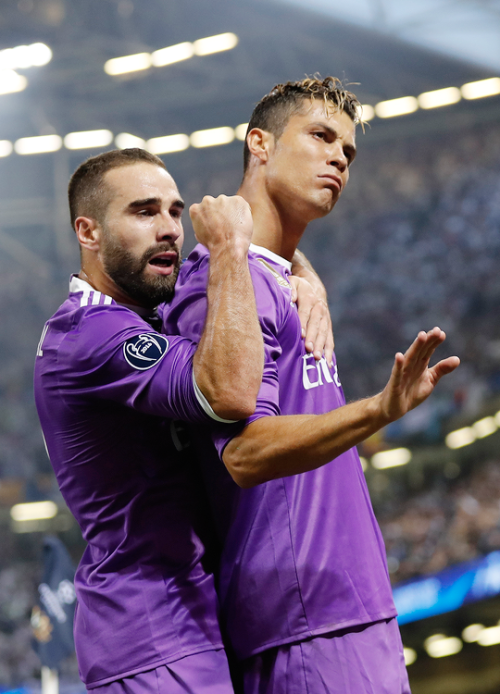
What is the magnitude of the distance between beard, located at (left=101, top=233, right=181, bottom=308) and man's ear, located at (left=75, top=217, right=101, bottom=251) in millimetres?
71

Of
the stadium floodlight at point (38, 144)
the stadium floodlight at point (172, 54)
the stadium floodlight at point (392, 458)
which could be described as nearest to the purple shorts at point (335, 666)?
the stadium floodlight at point (392, 458)

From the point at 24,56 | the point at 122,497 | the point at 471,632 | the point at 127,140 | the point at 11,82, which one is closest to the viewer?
the point at 122,497

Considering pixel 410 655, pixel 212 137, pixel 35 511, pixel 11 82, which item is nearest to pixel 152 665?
pixel 410 655

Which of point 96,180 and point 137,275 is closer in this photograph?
point 137,275

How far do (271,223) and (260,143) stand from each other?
32 centimetres

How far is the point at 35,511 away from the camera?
1532 centimetres

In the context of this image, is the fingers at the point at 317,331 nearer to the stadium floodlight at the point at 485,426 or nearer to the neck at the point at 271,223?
the neck at the point at 271,223

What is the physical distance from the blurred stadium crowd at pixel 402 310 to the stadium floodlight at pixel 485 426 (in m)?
0.27

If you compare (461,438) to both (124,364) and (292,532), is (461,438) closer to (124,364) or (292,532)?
(292,532)

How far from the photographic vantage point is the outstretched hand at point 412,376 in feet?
4.99

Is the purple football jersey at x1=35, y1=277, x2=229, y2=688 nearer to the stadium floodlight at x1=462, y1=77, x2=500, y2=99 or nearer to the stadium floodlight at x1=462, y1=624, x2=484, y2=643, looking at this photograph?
the stadium floodlight at x1=462, y1=624, x2=484, y2=643

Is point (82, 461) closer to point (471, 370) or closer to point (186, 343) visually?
point (186, 343)

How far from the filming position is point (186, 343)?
6.26 ft

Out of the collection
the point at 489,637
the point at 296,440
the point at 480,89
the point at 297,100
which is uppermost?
the point at 480,89
